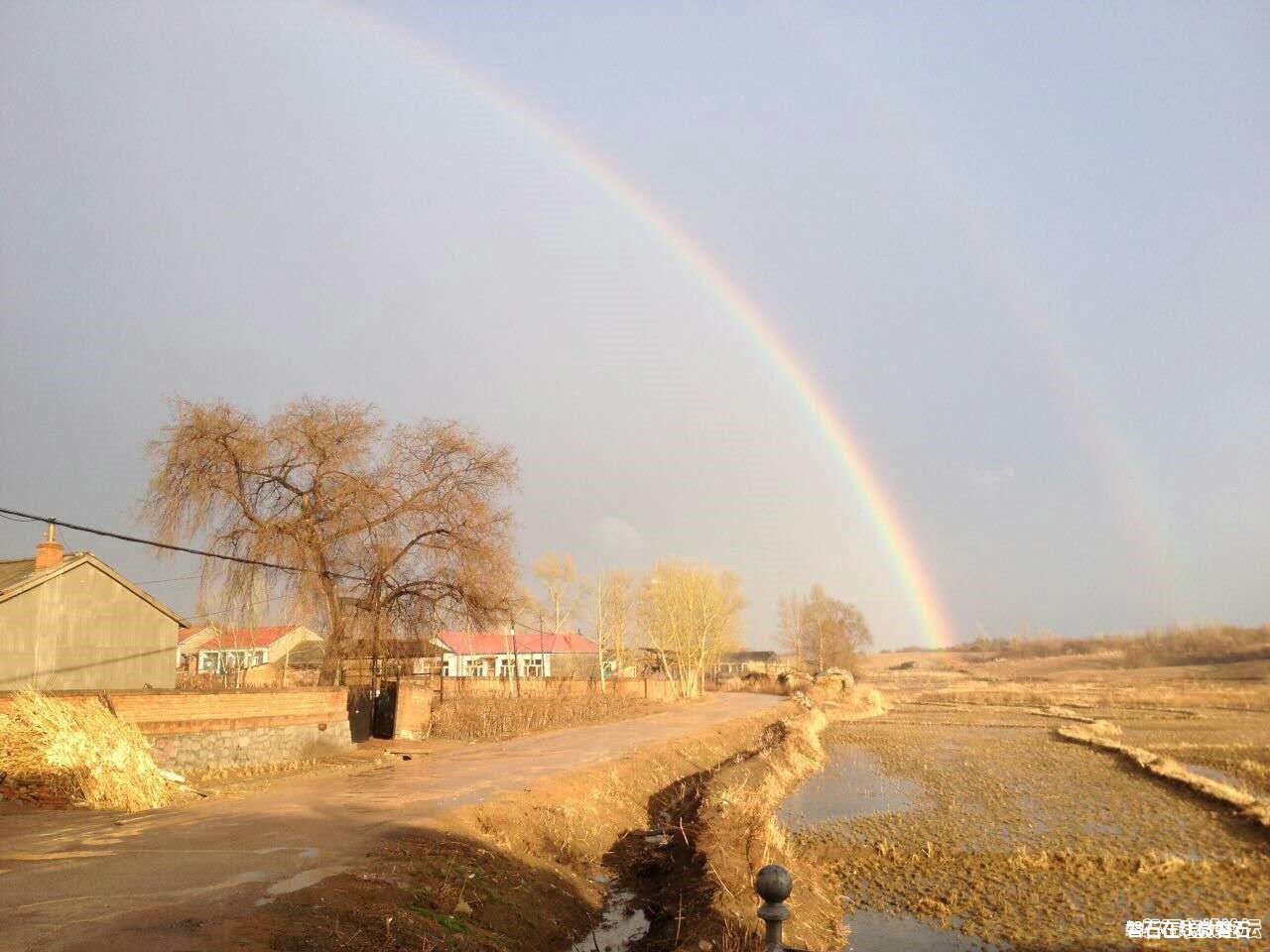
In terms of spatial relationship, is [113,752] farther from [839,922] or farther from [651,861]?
[839,922]

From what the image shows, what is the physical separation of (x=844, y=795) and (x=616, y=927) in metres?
13.1

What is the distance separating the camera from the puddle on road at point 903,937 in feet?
35.6

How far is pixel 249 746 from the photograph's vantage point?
74.2ft

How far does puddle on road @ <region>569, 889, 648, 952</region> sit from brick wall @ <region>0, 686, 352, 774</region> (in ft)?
37.0

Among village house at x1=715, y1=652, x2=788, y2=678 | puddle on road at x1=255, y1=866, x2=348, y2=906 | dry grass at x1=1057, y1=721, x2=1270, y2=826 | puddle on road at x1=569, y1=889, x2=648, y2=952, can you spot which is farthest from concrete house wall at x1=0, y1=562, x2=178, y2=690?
village house at x1=715, y1=652, x2=788, y2=678

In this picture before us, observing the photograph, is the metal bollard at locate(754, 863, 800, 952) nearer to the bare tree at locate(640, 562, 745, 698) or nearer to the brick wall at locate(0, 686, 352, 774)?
the brick wall at locate(0, 686, 352, 774)

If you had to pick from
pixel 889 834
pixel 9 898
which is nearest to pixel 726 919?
pixel 9 898

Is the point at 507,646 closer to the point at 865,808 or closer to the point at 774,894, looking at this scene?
the point at 865,808

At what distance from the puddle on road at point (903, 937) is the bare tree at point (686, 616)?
56.6 metres

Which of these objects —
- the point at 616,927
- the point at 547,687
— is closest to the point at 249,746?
the point at 616,927

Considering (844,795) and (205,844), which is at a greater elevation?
(205,844)

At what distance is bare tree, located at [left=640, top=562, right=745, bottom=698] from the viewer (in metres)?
71.5

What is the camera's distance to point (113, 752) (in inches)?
626

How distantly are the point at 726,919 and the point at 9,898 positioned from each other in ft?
24.8
